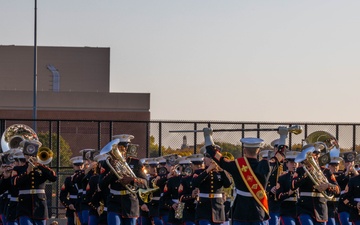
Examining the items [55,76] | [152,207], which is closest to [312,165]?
[152,207]

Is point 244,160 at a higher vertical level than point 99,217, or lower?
higher

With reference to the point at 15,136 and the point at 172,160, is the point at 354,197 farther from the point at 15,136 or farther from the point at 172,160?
the point at 15,136

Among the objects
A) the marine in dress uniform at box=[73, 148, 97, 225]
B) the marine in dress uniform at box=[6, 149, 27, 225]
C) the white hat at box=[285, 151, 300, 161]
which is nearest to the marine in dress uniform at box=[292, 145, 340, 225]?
Result: the white hat at box=[285, 151, 300, 161]

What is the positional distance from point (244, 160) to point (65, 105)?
51.7m

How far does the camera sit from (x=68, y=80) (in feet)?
253

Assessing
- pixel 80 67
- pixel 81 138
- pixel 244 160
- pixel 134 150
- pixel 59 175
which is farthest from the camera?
pixel 80 67

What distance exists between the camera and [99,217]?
23359 millimetres

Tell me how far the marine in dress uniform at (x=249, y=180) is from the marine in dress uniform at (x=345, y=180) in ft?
18.1

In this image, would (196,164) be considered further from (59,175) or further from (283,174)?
(59,175)

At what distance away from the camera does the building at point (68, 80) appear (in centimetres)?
6812

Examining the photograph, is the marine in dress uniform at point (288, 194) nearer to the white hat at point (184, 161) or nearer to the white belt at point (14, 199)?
the white hat at point (184, 161)

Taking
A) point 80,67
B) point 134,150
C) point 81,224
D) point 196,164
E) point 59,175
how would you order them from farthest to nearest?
point 80,67
point 59,175
point 81,224
point 134,150
point 196,164

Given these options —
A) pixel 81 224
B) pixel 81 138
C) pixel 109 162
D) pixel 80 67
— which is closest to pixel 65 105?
pixel 80 67

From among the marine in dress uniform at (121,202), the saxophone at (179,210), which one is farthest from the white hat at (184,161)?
the marine in dress uniform at (121,202)
